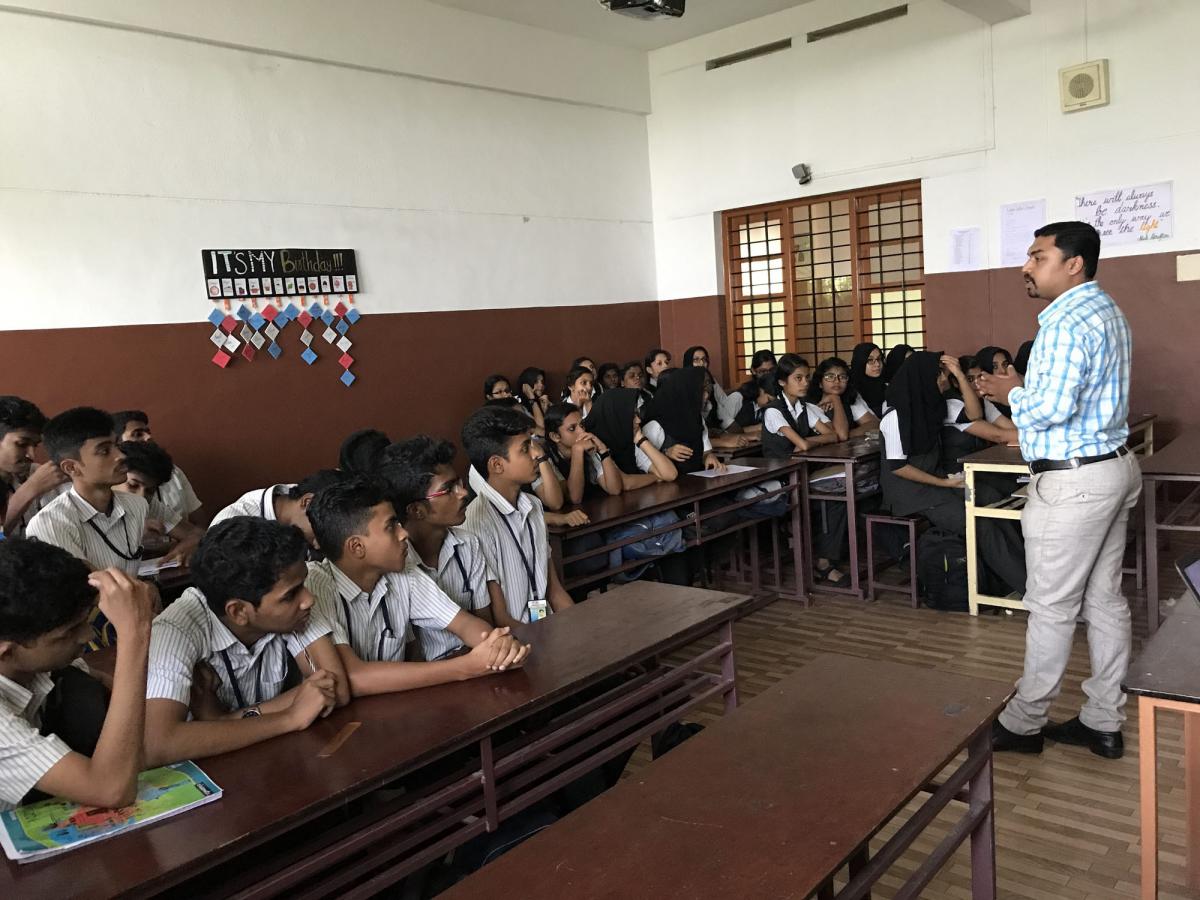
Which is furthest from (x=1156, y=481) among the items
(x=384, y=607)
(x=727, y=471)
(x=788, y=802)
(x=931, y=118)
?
(x=931, y=118)

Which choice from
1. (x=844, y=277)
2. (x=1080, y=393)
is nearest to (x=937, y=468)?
(x=1080, y=393)

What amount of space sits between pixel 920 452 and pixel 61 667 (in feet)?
13.0

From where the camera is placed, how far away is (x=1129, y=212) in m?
5.55

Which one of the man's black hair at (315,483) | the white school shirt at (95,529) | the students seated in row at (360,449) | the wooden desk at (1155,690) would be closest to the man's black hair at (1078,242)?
the wooden desk at (1155,690)

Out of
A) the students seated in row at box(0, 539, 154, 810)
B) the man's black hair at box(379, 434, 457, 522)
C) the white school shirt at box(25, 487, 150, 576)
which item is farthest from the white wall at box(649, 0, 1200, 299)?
the students seated in row at box(0, 539, 154, 810)

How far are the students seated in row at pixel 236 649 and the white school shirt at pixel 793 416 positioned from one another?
11.8 ft

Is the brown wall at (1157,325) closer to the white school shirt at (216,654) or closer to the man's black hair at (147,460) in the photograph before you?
the man's black hair at (147,460)

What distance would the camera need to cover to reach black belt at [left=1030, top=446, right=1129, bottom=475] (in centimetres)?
270

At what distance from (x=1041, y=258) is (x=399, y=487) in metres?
2.04

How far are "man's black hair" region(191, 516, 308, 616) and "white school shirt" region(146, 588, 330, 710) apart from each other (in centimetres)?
6

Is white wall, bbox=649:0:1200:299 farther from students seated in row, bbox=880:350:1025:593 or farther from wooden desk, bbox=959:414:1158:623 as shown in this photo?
wooden desk, bbox=959:414:1158:623

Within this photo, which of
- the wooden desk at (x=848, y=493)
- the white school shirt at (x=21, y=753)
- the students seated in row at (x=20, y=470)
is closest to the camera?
the white school shirt at (x=21, y=753)

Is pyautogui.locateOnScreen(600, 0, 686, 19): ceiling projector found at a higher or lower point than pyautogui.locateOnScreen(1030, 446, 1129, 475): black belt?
higher

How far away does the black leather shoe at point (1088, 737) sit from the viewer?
2910 mm
